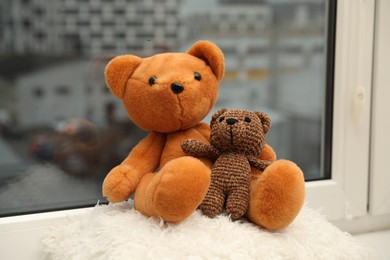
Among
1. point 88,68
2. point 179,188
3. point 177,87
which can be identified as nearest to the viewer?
point 179,188

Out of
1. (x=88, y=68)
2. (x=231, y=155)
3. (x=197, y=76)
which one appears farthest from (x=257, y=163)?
(x=88, y=68)

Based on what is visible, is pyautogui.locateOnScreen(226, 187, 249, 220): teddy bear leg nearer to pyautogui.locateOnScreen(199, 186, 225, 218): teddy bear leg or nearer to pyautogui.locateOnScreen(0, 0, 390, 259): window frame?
pyautogui.locateOnScreen(199, 186, 225, 218): teddy bear leg

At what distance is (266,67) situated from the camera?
1.05 meters

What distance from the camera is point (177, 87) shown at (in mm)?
611

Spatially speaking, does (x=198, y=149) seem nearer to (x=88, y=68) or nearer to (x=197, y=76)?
(x=197, y=76)

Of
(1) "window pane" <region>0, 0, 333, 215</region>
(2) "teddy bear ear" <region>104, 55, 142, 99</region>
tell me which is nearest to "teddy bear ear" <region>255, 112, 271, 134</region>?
(2) "teddy bear ear" <region>104, 55, 142, 99</region>

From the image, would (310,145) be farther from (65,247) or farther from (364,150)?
(65,247)

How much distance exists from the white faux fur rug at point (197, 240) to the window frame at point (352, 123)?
0.37 metres

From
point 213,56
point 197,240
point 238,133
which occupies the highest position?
point 213,56

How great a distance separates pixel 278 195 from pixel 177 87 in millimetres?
212

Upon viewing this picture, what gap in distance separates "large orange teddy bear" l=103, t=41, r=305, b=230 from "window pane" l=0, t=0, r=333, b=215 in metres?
0.25

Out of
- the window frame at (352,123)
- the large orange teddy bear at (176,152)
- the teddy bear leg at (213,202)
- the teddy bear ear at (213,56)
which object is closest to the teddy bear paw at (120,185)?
the large orange teddy bear at (176,152)

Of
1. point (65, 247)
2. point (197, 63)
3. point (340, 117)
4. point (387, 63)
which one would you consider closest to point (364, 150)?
point (340, 117)

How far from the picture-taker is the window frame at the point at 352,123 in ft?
3.28
